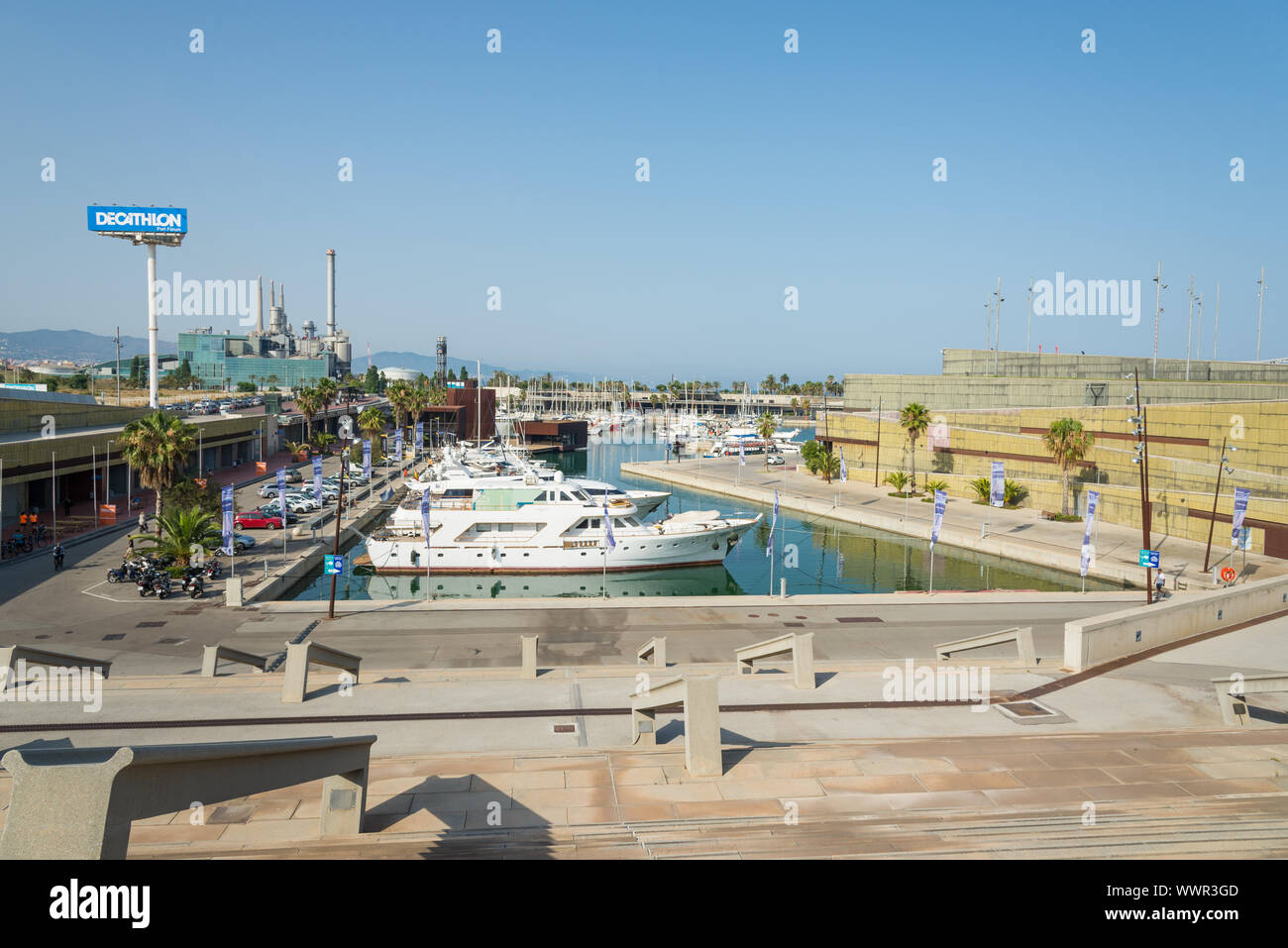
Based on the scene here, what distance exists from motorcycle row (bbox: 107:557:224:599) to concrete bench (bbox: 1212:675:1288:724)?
3290 centimetres

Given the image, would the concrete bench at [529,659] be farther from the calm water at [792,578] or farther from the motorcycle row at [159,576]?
the calm water at [792,578]

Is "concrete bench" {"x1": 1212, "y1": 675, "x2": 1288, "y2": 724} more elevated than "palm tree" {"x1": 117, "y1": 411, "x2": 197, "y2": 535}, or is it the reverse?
"palm tree" {"x1": 117, "y1": 411, "x2": 197, "y2": 535}

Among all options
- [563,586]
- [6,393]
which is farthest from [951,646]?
[6,393]

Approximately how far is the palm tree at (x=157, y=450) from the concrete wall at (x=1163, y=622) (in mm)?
40916

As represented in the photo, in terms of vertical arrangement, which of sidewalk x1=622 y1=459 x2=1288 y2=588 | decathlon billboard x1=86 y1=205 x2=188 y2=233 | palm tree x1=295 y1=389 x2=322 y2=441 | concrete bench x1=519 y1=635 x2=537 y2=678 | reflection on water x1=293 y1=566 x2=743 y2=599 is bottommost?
reflection on water x1=293 y1=566 x2=743 y2=599

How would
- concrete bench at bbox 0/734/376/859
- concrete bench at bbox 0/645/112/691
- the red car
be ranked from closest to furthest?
concrete bench at bbox 0/734/376/859 → concrete bench at bbox 0/645/112/691 → the red car

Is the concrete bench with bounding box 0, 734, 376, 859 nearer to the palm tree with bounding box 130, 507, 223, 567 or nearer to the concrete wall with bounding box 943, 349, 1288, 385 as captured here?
the palm tree with bounding box 130, 507, 223, 567

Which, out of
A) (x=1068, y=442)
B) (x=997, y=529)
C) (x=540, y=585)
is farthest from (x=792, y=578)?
(x=1068, y=442)

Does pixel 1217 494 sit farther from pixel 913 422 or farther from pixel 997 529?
pixel 913 422

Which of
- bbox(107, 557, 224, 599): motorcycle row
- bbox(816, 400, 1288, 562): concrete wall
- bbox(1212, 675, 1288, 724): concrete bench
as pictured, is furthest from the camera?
bbox(816, 400, 1288, 562): concrete wall

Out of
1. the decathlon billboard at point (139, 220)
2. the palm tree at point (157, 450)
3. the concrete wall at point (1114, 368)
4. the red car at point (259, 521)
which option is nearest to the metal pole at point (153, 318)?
the decathlon billboard at point (139, 220)

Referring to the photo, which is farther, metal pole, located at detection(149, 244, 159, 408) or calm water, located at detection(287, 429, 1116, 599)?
metal pole, located at detection(149, 244, 159, 408)

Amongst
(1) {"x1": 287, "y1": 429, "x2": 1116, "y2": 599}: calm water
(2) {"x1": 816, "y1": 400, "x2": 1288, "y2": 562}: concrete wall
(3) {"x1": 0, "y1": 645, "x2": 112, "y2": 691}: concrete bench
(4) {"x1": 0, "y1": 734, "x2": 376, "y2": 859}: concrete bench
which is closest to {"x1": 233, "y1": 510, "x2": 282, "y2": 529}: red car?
(1) {"x1": 287, "y1": 429, "x2": 1116, "y2": 599}: calm water

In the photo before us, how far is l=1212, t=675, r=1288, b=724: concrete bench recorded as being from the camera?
45.8 ft
